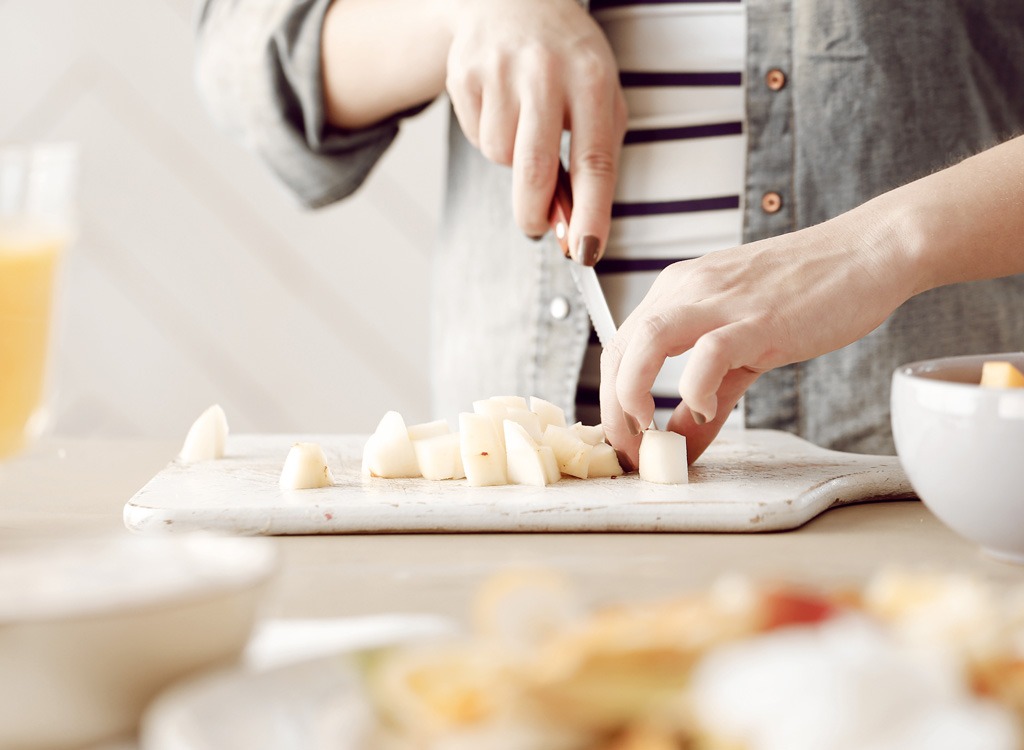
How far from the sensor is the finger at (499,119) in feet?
3.87

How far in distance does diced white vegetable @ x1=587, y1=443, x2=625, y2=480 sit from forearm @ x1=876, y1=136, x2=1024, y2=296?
0.29 meters

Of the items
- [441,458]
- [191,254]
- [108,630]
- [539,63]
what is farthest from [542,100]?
[191,254]

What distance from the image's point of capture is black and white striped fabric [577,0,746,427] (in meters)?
1.40

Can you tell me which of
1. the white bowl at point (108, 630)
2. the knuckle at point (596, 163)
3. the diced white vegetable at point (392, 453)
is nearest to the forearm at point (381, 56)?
the knuckle at point (596, 163)

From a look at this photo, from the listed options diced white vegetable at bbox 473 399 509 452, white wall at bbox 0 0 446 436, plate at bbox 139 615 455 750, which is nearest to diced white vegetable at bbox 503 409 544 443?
diced white vegetable at bbox 473 399 509 452

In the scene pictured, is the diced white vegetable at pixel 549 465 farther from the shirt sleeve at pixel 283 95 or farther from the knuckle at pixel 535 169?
the shirt sleeve at pixel 283 95

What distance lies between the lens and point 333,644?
0.53m

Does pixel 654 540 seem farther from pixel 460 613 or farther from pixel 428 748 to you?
pixel 428 748

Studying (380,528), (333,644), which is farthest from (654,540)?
(333,644)

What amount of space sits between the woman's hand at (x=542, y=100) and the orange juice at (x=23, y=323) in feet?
1.81

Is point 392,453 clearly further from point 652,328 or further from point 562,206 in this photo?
point 562,206

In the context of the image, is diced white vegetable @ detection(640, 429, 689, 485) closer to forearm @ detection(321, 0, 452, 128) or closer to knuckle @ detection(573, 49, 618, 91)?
knuckle @ detection(573, 49, 618, 91)

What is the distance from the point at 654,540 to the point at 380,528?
0.20 metres

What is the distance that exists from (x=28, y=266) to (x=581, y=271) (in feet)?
2.02
